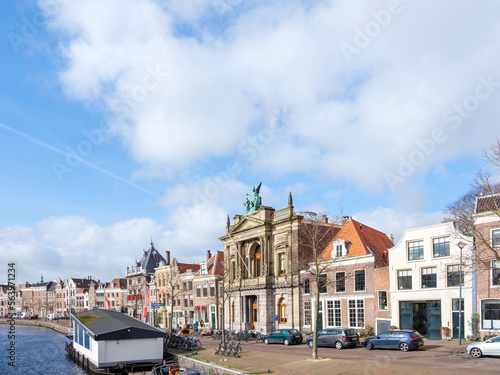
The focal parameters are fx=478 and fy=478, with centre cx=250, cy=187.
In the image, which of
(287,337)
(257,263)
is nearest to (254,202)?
(257,263)

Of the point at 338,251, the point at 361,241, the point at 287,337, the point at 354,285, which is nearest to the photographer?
the point at 287,337

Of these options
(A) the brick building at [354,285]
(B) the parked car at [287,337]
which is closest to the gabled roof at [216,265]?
(A) the brick building at [354,285]

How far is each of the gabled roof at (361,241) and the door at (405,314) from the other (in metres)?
5.50

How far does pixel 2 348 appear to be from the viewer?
233 ft

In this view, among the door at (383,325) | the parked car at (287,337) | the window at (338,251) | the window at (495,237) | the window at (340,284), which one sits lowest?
the parked car at (287,337)

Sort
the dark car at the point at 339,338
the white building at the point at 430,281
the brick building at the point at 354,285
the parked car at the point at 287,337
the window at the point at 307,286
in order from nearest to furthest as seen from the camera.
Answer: the dark car at the point at 339,338 < the white building at the point at 430,281 < the parked car at the point at 287,337 < the brick building at the point at 354,285 < the window at the point at 307,286

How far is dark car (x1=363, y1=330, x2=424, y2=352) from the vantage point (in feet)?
113

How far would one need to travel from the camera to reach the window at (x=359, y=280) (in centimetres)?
4900

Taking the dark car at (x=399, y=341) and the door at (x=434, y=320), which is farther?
the door at (x=434, y=320)

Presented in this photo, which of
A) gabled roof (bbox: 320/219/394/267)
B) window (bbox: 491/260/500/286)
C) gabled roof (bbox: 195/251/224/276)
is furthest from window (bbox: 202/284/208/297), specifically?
window (bbox: 491/260/500/286)

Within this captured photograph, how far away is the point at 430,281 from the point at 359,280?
8.36 m

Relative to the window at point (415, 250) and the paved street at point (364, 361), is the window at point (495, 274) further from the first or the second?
the window at point (415, 250)

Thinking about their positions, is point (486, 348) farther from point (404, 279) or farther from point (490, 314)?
point (404, 279)

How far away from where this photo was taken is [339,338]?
3916cm
